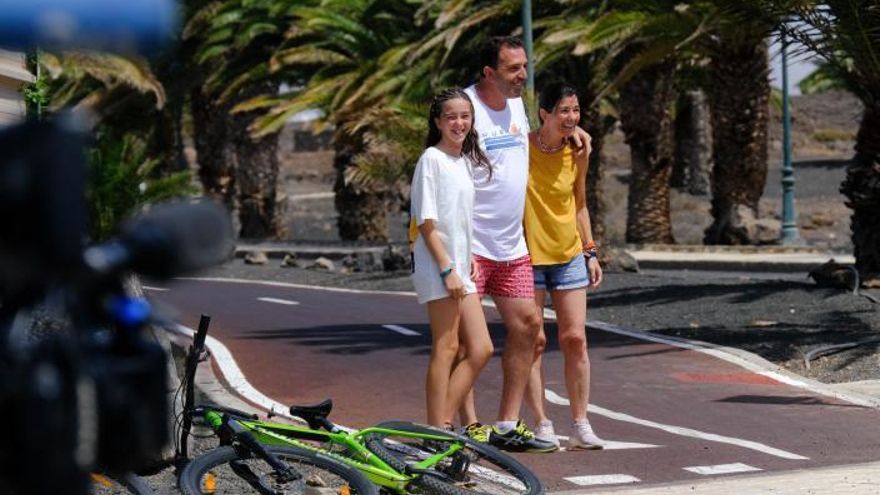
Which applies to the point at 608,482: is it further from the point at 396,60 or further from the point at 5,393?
the point at 396,60

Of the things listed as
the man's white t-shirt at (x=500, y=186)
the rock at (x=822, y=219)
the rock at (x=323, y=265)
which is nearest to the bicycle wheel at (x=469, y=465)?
the man's white t-shirt at (x=500, y=186)

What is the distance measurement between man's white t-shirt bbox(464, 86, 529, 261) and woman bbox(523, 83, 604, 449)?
10.9 inches

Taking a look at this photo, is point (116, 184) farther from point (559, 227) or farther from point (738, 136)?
point (738, 136)

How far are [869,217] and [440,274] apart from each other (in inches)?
466

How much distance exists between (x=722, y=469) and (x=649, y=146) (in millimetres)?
25757

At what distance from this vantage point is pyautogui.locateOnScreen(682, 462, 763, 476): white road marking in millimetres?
8508

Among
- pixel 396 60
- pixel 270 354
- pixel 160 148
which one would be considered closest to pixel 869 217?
pixel 270 354

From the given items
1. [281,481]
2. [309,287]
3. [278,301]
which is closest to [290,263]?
[309,287]

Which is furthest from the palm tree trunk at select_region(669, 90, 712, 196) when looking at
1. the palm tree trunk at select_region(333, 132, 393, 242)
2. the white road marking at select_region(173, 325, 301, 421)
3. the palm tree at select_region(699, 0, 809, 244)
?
the white road marking at select_region(173, 325, 301, 421)

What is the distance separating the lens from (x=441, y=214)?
7.82 m

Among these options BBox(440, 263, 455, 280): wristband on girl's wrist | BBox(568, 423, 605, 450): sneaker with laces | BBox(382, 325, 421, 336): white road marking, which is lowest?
BBox(382, 325, 421, 336): white road marking

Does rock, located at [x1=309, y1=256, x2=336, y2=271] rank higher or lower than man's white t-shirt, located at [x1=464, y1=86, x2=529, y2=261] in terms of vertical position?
lower

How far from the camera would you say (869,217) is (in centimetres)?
1872

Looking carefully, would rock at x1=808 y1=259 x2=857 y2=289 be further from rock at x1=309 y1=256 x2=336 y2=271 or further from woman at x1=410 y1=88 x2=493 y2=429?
rock at x1=309 y1=256 x2=336 y2=271
